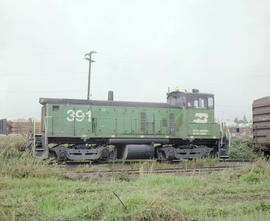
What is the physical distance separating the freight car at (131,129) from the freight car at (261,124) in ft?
4.86

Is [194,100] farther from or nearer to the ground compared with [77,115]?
farther from the ground

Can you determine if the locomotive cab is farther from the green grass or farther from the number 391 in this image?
the green grass

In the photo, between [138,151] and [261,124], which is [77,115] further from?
[261,124]

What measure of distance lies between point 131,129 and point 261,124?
6.38 metres

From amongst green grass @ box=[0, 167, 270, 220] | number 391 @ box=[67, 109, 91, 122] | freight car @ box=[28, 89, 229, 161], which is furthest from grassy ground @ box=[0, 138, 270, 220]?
number 391 @ box=[67, 109, 91, 122]

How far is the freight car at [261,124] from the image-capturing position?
11.9 m

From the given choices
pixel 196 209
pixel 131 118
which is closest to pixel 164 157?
pixel 131 118

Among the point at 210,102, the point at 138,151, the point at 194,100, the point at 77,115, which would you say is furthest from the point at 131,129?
the point at 210,102

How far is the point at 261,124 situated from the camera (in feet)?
40.3

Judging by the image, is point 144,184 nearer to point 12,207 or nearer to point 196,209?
point 196,209

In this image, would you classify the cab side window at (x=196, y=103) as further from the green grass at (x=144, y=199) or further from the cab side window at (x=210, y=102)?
the green grass at (x=144, y=199)

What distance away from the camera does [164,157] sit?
1255 cm

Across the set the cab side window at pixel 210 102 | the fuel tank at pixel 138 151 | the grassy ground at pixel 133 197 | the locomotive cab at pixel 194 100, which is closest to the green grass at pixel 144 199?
the grassy ground at pixel 133 197

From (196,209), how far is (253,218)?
3.09 ft
